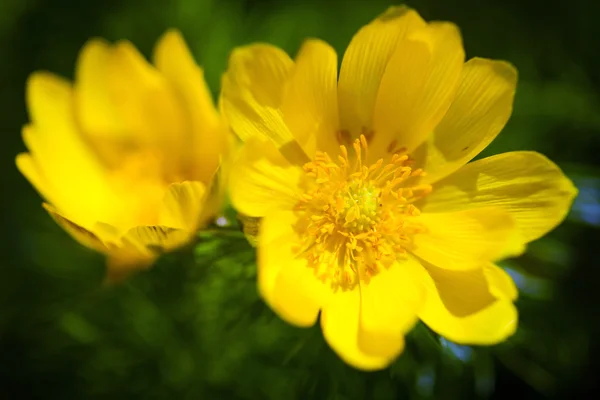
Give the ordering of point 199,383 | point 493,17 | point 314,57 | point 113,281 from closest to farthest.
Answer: point 314,57
point 113,281
point 199,383
point 493,17

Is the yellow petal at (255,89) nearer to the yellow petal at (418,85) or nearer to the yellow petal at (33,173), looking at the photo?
the yellow petal at (418,85)

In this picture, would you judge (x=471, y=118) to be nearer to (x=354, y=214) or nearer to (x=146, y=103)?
(x=354, y=214)

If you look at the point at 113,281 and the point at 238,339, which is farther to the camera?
the point at 238,339

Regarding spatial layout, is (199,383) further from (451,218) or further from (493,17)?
(493,17)

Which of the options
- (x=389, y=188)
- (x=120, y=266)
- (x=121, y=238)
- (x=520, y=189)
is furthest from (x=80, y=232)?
(x=520, y=189)

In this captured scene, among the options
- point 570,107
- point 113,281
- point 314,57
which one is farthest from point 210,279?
point 570,107

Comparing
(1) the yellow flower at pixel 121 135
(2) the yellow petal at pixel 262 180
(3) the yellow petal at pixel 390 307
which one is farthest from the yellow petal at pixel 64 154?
(3) the yellow petal at pixel 390 307
